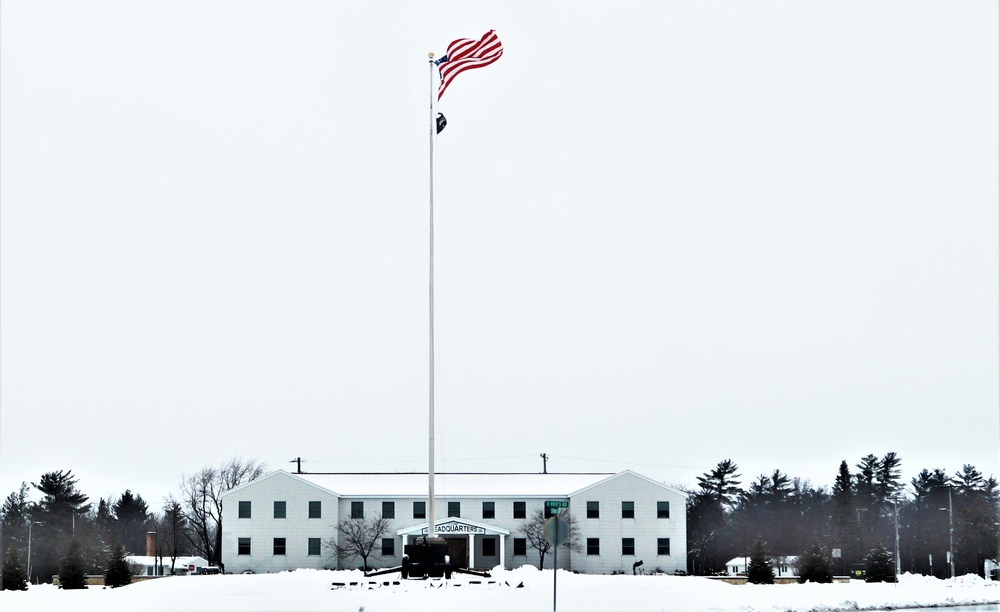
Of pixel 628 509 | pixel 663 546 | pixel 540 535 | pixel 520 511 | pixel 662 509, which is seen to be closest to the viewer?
pixel 540 535

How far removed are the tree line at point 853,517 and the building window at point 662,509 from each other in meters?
10.5

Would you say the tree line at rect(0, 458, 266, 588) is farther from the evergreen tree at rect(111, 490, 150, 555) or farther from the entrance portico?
the entrance portico

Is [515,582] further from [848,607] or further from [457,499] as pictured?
[457,499]

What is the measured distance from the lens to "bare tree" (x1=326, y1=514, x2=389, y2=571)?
7244 centimetres

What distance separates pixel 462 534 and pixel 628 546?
429 inches

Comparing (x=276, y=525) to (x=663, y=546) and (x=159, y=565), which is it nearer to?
(x=663, y=546)

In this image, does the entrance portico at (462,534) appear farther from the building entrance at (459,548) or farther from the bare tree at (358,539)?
the bare tree at (358,539)

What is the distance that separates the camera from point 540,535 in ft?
238

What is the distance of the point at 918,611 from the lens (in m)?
31.8

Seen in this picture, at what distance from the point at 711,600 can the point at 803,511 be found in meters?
77.4

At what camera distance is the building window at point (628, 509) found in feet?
240

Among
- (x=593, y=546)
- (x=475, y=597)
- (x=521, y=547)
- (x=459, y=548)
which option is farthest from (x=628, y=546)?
(x=475, y=597)

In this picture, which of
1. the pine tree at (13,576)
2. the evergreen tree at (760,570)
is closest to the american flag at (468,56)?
the pine tree at (13,576)

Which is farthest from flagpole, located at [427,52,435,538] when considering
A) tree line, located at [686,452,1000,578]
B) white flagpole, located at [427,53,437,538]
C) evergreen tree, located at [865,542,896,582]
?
tree line, located at [686,452,1000,578]
